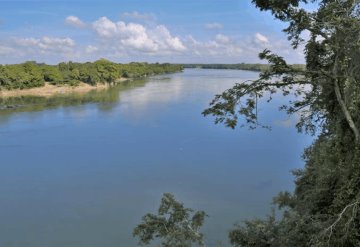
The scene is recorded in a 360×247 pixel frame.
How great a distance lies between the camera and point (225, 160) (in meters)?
20.1

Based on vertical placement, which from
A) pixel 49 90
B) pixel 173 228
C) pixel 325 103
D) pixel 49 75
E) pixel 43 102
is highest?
pixel 325 103

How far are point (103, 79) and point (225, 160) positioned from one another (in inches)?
2027

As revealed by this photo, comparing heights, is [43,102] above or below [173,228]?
below

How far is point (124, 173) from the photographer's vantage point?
1842 cm

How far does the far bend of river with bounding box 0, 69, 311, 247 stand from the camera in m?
13.0

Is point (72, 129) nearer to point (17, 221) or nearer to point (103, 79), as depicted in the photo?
point (17, 221)

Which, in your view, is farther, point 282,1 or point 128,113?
point 128,113

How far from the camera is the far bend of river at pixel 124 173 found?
13039 mm

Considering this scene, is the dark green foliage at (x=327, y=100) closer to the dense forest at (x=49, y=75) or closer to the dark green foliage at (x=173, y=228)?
the dark green foliage at (x=173, y=228)

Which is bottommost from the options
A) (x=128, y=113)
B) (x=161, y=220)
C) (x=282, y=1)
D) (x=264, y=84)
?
(x=128, y=113)

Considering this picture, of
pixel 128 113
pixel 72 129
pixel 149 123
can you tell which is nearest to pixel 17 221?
pixel 72 129

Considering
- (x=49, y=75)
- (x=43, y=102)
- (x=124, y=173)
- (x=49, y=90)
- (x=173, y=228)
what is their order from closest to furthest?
A: (x=173, y=228) < (x=124, y=173) < (x=43, y=102) < (x=49, y=90) < (x=49, y=75)

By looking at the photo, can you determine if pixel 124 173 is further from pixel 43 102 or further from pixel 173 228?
pixel 43 102

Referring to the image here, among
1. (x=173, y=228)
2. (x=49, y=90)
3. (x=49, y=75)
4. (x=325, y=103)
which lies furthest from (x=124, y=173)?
(x=49, y=75)
